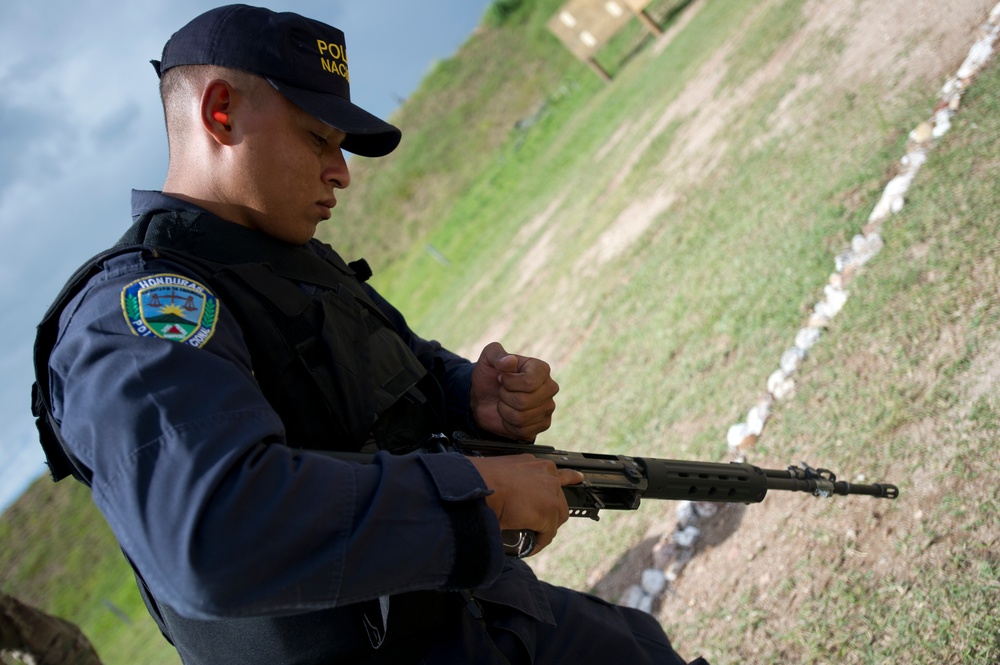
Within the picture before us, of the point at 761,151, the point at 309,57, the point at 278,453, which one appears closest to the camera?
the point at 278,453

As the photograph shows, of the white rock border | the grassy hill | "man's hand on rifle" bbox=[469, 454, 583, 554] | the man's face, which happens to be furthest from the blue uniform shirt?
the white rock border

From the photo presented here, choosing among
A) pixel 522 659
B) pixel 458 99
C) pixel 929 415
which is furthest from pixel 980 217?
pixel 458 99

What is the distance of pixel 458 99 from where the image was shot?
29.5 meters

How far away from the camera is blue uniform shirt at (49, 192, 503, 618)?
124cm

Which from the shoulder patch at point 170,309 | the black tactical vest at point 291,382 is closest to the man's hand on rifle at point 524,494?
the black tactical vest at point 291,382

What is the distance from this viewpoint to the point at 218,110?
6.09 ft

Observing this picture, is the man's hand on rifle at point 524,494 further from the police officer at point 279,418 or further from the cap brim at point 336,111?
the cap brim at point 336,111

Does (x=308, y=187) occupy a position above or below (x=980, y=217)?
above

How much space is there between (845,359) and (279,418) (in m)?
3.76

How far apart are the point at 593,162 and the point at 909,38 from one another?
28.9 ft

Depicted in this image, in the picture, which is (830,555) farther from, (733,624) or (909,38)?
(909,38)

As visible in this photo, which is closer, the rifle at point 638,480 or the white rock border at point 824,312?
the rifle at point 638,480

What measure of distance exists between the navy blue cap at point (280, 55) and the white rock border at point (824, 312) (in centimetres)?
308

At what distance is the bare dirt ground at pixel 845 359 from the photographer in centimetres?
335
